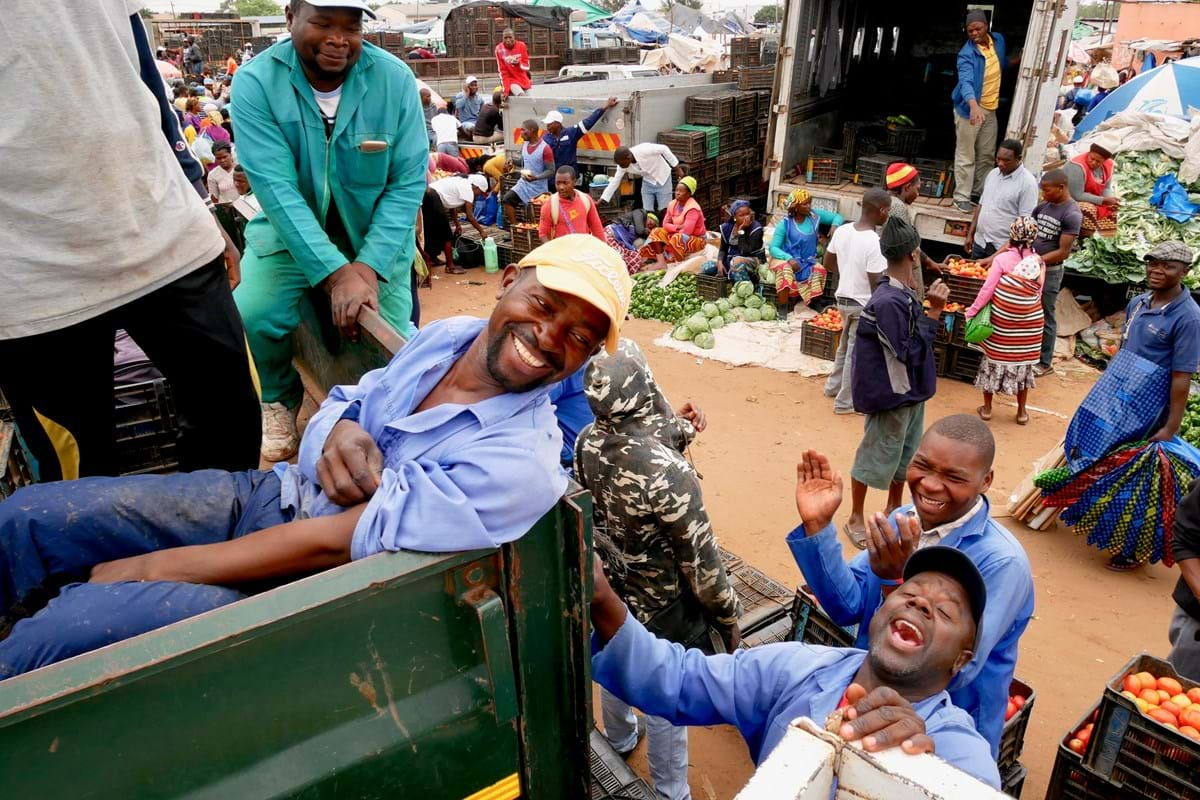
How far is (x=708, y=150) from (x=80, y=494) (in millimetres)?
10784

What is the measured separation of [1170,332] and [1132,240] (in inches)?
193

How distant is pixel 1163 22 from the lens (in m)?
28.9

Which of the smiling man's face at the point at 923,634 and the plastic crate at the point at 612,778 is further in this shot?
the plastic crate at the point at 612,778

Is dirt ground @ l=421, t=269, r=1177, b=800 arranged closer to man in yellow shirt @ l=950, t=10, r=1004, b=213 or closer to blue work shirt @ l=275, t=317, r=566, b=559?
man in yellow shirt @ l=950, t=10, r=1004, b=213

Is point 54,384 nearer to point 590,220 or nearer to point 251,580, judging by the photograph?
point 251,580

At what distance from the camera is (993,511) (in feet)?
18.3

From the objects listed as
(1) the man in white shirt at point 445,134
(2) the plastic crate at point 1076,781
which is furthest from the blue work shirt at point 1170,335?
(1) the man in white shirt at point 445,134

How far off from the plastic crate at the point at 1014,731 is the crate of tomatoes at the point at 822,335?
16.3 feet

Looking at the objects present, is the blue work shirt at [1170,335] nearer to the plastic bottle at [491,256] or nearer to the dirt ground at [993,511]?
the dirt ground at [993,511]

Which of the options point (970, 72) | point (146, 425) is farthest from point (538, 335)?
point (970, 72)

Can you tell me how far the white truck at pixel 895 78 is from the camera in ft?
25.9

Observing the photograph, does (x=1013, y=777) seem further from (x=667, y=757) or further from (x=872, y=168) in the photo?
(x=872, y=168)

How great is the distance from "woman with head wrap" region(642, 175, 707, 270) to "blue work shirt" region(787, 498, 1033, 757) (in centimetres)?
801

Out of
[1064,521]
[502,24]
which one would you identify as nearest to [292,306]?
[1064,521]
